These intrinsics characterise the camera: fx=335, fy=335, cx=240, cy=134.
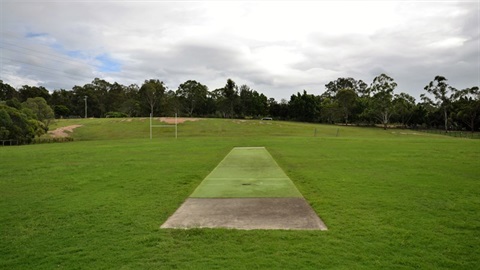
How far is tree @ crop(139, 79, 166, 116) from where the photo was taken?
93938mm

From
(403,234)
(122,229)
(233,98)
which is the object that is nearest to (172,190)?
(122,229)

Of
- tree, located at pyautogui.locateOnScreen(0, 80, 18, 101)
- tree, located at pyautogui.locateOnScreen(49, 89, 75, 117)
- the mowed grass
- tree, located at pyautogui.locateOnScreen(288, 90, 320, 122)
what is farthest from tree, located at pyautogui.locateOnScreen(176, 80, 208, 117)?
the mowed grass

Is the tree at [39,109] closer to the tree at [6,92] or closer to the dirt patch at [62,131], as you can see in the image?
the dirt patch at [62,131]

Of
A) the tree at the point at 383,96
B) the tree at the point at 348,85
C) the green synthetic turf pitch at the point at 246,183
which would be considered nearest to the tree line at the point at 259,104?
the tree at the point at 383,96

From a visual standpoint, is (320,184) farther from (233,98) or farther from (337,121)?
(337,121)

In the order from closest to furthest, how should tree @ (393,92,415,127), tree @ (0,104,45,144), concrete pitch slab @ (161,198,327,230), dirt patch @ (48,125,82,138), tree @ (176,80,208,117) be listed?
concrete pitch slab @ (161,198,327,230)
tree @ (0,104,45,144)
dirt patch @ (48,125,82,138)
tree @ (393,92,415,127)
tree @ (176,80,208,117)

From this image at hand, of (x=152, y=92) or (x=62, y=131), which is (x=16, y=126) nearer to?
(x=62, y=131)

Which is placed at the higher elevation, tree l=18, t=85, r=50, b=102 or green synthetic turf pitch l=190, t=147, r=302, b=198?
tree l=18, t=85, r=50, b=102

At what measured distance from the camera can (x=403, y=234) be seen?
599 cm

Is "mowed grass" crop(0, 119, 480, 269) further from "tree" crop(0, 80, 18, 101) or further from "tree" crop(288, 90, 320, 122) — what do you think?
"tree" crop(0, 80, 18, 101)

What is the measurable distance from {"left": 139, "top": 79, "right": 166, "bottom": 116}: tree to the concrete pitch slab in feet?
293

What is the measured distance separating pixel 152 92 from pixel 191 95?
A: 41.5 feet

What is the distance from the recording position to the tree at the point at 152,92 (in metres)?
93.9

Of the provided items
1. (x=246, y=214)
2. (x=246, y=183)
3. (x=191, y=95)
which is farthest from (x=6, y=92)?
(x=246, y=214)
